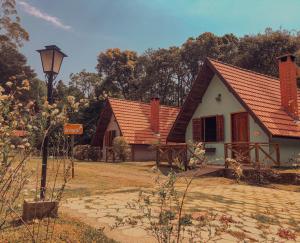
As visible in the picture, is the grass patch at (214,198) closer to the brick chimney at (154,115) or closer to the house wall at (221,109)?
the house wall at (221,109)

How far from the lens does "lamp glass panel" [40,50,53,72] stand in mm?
6082

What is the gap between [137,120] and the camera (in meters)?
25.2

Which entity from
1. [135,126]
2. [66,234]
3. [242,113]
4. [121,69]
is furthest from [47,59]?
[121,69]

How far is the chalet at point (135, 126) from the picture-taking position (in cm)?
2367

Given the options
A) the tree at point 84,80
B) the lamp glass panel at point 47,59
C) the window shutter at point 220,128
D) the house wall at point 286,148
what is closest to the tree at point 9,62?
the tree at point 84,80

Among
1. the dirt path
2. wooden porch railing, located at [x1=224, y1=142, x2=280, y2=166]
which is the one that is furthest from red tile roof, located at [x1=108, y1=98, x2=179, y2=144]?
the dirt path

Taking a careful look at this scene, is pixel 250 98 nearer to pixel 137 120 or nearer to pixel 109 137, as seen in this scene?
pixel 137 120

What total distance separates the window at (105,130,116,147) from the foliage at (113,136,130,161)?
360cm

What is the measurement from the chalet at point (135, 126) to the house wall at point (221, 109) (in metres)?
5.72

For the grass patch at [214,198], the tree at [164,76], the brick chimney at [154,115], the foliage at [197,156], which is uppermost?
the tree at [164,76]

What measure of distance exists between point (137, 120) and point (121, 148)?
13.0 ft

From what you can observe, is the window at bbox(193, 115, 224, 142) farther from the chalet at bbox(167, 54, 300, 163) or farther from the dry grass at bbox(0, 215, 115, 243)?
the dry grass at bbox(0, 215, 115, 243)

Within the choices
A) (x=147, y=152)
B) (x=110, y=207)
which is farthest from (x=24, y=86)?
(x=147, y=152)

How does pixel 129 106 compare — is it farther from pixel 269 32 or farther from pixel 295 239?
pixel 295 239
